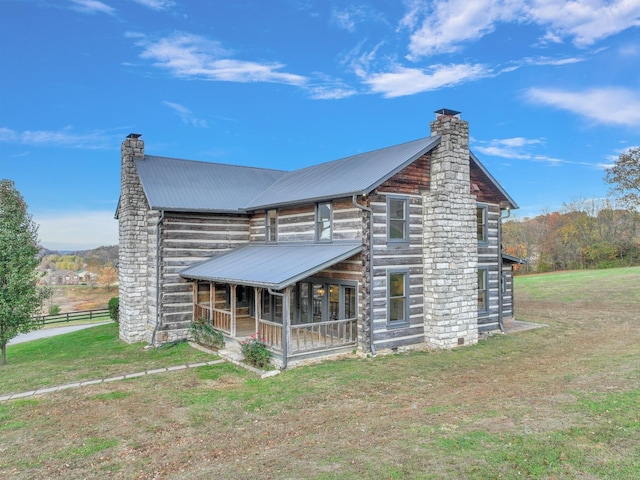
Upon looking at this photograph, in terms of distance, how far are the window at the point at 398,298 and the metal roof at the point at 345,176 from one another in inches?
135

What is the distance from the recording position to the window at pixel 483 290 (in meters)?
17.8

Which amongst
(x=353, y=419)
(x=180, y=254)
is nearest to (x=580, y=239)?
(x=180, y=254)

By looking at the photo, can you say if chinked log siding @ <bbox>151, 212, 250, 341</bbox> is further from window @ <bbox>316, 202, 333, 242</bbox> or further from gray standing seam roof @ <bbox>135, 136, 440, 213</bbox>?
window @ <bbox>316, 202, 333, 242</bbox>

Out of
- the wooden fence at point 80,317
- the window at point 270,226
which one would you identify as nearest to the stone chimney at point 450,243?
the window at point 270,226

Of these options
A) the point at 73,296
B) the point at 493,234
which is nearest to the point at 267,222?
the point at 493,234

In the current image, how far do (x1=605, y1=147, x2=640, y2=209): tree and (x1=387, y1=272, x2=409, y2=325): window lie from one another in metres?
23.3

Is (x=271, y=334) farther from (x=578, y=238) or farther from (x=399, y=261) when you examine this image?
(x=578, y=238)

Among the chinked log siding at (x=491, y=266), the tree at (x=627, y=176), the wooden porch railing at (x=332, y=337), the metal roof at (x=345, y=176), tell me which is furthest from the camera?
the tree at (x=627, y=176)

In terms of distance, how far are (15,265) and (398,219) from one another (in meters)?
15.0

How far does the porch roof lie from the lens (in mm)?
12719

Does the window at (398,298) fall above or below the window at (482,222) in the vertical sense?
below

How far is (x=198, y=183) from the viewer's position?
20203 millimetres

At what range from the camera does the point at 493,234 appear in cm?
1848

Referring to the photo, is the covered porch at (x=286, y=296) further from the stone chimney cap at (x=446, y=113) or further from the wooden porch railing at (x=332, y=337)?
the stone chimney cap at (x=446, y=113)
